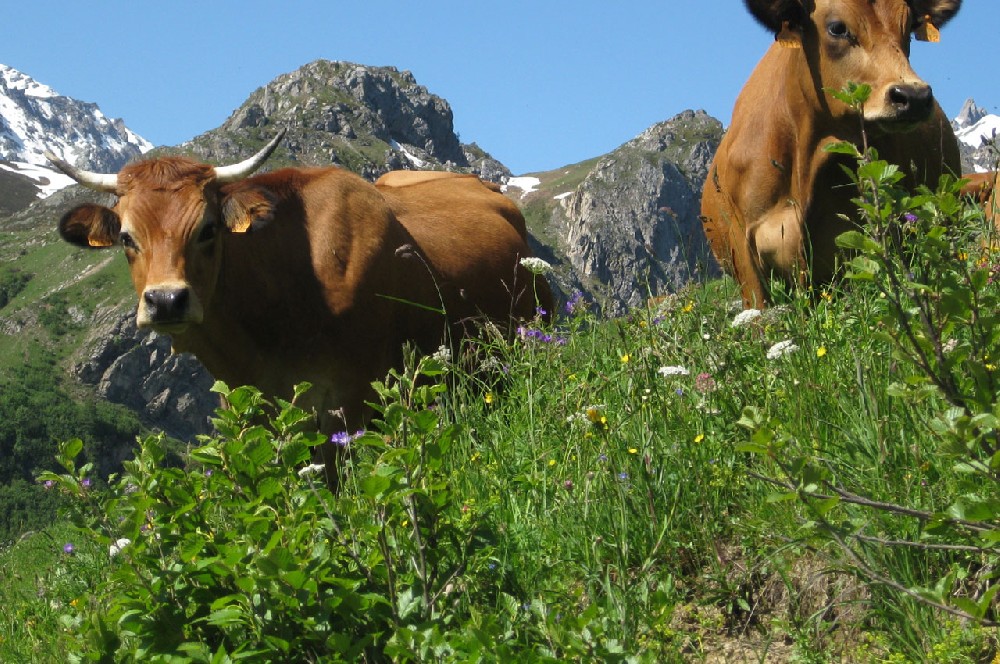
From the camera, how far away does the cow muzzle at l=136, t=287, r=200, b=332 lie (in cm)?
682

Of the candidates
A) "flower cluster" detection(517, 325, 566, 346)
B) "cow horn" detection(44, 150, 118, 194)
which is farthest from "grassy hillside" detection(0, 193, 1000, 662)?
"cow horn" detection(44, 150, 118, 194)

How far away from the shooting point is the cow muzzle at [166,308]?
22.4ft

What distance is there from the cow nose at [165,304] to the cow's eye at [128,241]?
73 centimetres

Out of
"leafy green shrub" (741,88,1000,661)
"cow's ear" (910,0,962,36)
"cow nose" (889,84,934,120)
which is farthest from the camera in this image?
"cow's ear" (910,0,962,36)

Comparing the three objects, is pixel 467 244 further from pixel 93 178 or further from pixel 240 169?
pixel 93 178

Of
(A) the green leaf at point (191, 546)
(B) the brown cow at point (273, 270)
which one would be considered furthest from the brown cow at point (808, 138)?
(A) the green leaf at point (191, 546)

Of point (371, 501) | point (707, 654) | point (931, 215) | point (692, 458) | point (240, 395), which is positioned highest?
point (931, 215)

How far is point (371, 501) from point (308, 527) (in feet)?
0.64

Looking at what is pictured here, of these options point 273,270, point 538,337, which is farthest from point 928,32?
point 273,270

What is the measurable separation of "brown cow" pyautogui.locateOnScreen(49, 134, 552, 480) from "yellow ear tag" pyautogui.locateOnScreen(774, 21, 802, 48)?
2437mm

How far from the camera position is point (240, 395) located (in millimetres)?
3262

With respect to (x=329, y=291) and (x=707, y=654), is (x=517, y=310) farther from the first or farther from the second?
(x=707, y=654)

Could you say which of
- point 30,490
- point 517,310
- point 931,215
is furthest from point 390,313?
point 30,490

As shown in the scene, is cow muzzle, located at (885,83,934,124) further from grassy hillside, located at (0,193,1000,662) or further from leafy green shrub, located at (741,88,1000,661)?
leafy green shrub, located at (741,88,1000,661)
